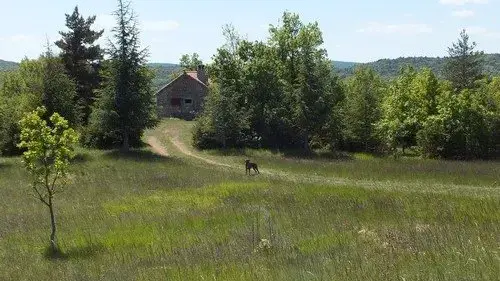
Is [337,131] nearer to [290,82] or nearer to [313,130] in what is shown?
[313,130]

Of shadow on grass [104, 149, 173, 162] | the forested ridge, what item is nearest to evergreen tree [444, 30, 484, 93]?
the forested ridge

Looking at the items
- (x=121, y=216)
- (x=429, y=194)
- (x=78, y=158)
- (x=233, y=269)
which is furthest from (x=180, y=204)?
(x=78, y=158)

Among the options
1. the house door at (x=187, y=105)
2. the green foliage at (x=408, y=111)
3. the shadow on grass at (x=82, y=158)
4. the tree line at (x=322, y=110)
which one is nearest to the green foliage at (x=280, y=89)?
the tree line at (x=322, y=110)

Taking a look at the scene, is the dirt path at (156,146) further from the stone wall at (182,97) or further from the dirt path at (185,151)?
the stone wall at (182,97)

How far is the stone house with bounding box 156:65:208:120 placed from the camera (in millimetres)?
75250

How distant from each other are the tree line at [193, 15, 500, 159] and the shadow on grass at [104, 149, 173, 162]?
7917mm

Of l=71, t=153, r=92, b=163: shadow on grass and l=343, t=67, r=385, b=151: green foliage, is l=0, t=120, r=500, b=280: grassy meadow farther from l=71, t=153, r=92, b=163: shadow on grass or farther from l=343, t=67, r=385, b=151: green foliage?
l=343, t=67, r=385, b=151: green foliage

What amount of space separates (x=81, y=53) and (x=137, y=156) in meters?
16.9

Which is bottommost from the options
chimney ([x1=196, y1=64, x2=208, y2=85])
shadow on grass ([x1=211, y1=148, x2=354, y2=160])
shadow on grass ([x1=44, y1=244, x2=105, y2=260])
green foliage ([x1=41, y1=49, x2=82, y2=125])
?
shadow on grass ([x1=211, y1=148, x2=354, y2=160])

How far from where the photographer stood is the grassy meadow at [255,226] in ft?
30.5

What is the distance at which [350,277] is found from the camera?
7781mm

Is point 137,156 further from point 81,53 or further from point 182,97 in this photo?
point 182,97

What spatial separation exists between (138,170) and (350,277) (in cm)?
2785

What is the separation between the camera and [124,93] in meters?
43.9
